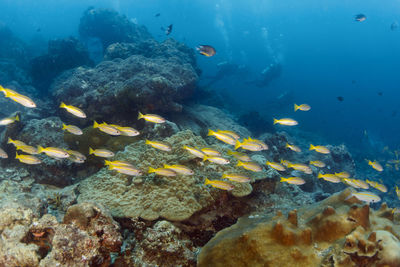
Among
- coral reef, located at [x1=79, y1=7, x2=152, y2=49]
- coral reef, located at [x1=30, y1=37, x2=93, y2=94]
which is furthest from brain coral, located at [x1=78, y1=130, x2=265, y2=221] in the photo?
coral reef, located at [x1=79, y1=7, x2=152, y2=49]

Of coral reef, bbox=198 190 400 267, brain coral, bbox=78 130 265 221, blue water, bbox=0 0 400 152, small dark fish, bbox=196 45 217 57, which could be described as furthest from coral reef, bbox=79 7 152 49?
blue water, bbox=0 0 400 152

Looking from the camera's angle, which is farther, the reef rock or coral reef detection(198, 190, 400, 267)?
the reef rock

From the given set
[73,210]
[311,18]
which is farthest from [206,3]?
[73,210]

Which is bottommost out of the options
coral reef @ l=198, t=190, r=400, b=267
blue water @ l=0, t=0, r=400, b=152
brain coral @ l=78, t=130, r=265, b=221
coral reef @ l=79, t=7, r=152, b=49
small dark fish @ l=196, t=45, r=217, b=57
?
brain coral @ l=78, t=130, r=265, b=221

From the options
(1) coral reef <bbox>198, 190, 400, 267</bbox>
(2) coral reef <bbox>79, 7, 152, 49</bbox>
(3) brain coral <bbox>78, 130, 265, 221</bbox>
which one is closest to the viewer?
(1) coral reef <bbox>198, 190, 400, 267</bbox>

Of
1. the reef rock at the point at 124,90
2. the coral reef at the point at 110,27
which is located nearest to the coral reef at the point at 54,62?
the coral reef at the point at 110,27

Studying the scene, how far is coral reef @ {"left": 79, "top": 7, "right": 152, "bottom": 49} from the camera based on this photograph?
2680 cm

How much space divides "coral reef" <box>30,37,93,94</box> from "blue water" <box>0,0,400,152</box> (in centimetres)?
8084

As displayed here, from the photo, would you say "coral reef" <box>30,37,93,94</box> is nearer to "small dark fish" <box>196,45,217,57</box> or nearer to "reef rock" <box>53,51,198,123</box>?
"reef rock" <box>53,51,198,123</box>

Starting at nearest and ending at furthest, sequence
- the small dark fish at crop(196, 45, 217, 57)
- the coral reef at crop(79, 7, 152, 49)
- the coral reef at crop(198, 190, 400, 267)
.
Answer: the coral reef at crop(198, 190, 400, 267)
the small dark fish at crop(196, 45, 217, 57)
the coral reef at crop(79, 7, 152, 49)

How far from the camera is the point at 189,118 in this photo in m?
12.0

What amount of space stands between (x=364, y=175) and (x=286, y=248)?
22707 millimetres

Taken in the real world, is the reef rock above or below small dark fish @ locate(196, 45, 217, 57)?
below

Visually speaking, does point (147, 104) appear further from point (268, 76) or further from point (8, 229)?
point (268, 76)
